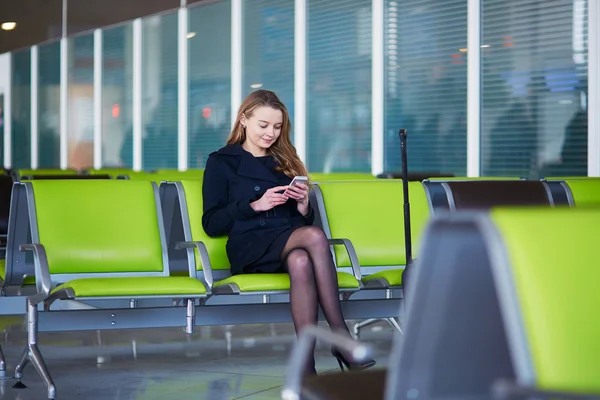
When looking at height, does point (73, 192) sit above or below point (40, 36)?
below

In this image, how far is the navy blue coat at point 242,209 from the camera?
14.3 ft

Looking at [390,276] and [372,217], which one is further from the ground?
[372,217]

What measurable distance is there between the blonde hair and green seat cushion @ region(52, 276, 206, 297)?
714mm

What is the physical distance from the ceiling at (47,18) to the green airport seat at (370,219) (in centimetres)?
888

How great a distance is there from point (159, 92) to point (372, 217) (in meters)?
8.22

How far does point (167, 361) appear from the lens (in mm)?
5113

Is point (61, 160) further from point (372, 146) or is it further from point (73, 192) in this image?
point (73, 192)

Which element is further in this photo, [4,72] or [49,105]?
[4,72]

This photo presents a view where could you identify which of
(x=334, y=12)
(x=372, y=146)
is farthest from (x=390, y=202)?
(x=334, y=12)

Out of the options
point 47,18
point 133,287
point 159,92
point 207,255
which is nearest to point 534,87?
point 207,255

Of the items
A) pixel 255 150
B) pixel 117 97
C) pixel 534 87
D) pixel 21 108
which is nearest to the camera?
pixel 255 150

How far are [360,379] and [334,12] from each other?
25.1 ft

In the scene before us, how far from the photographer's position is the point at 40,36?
51.0ft

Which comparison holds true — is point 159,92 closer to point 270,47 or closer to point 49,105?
point 270,47
